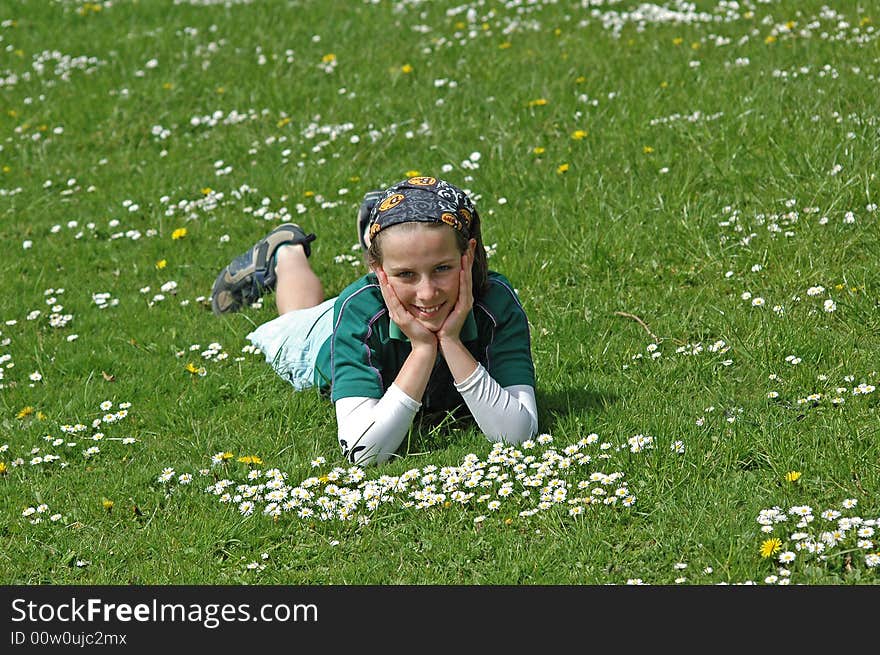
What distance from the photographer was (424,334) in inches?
185

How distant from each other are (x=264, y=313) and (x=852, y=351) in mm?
3328

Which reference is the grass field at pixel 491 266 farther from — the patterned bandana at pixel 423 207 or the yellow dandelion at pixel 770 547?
the patterned bandana at pixel 423 207

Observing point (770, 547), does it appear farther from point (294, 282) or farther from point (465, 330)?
point (294, 282)

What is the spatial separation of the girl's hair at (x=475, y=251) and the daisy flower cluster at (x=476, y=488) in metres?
0.72

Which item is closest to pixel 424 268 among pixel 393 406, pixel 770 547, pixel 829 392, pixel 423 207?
pixel 423 207

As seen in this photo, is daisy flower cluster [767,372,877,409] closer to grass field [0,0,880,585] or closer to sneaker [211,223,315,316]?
grass field [0,0,880,585]

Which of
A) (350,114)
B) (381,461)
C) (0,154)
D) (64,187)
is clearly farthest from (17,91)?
(381,461)

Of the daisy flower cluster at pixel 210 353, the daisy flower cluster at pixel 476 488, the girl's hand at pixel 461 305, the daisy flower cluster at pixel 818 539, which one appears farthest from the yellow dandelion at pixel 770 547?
the daisy flower cluster at pixel 210 353

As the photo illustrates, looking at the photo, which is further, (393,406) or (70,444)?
(70,444)

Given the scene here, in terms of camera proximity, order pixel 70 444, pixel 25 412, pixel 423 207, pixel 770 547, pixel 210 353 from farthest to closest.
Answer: pixel 210 353
pixel 25 412
pixel 70 444
pixel 423 207
pixel 770 547

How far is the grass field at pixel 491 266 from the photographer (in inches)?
169

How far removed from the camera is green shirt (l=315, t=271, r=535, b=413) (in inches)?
193

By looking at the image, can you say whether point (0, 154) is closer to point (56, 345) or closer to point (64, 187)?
point (64, 187)

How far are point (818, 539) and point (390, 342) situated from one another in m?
2.01
